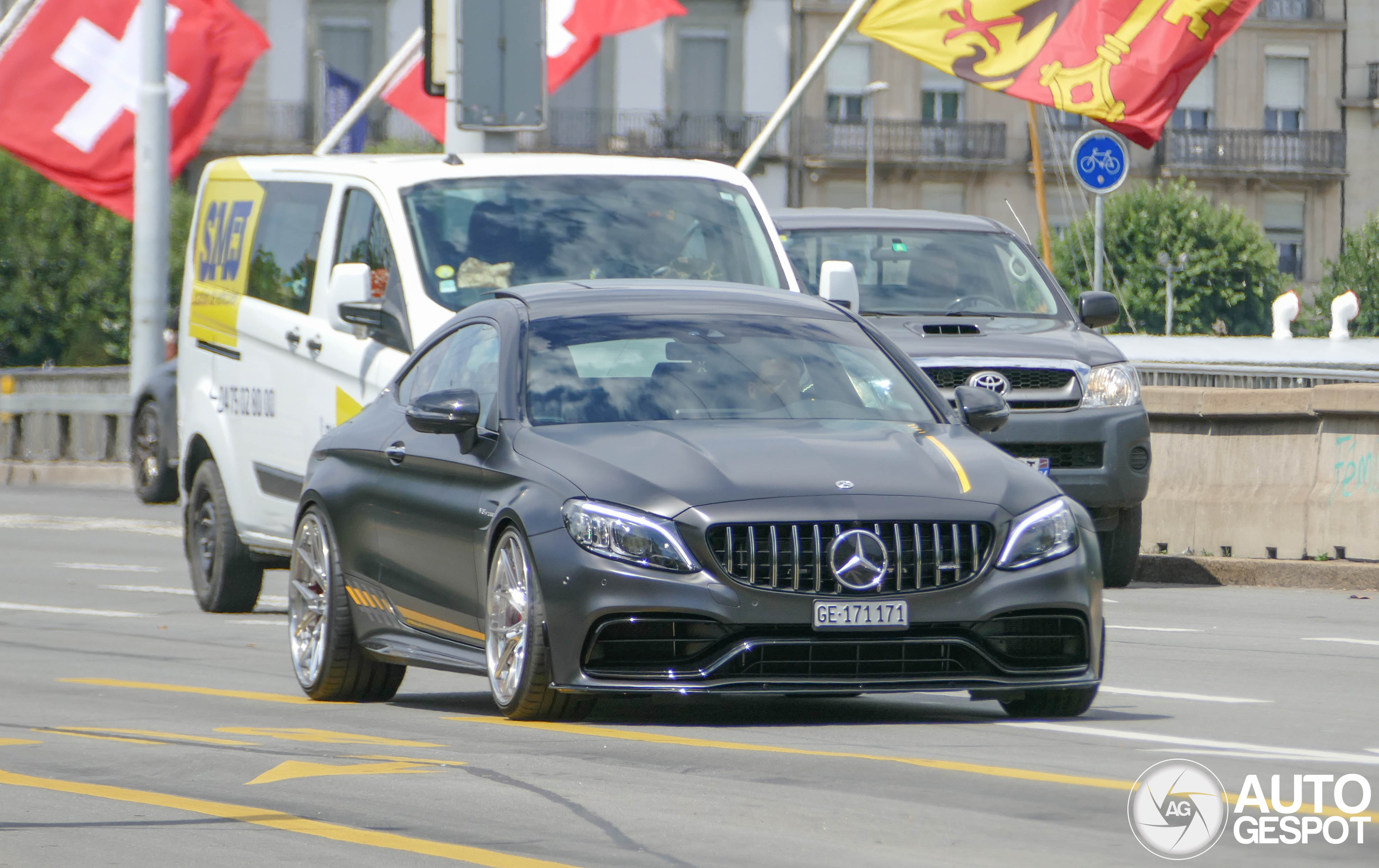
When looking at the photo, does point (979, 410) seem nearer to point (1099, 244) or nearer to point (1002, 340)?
point (1002, 340)

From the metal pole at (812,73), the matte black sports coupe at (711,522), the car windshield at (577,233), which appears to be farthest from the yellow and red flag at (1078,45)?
the matte black sports coupe at (711,522)

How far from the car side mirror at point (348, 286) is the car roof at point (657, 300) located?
237 cm

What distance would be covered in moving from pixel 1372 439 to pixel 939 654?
8314 millimetres

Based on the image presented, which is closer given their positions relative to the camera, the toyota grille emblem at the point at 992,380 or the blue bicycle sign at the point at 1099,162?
the toyota grille emblem at the point at 992,380

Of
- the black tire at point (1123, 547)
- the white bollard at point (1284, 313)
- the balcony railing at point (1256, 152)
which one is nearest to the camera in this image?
the black tire at point (1123, 547)

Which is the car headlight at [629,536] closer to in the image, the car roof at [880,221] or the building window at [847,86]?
the car roof at [880,221]

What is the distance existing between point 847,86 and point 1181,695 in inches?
2230

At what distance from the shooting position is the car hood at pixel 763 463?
727 centimetres

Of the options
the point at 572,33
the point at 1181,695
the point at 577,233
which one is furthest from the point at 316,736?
the point at 572,33

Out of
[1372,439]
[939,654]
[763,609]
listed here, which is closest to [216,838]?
[763,609]

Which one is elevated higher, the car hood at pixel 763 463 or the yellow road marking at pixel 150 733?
the car hood at pixel 763 463

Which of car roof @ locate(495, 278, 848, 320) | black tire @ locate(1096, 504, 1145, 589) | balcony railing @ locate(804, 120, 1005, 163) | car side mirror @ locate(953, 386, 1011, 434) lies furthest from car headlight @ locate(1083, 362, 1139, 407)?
balcony railing @ locate(804, 120, 1005, 163)

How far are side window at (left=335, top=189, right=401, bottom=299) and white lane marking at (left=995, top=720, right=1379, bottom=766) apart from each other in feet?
15.9

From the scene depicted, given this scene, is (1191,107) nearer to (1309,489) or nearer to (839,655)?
(1309,489)
